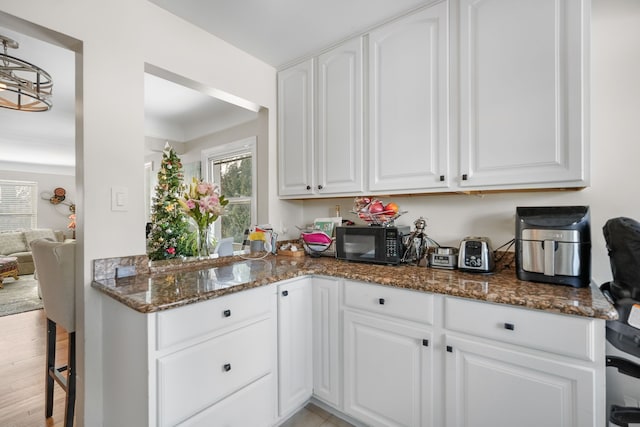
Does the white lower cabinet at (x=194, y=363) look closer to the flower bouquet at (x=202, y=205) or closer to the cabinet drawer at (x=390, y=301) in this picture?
the cabinet drawer at (x=390, y=301)

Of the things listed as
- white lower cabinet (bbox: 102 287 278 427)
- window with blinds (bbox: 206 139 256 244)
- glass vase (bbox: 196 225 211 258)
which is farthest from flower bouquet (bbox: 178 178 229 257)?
window with blinds (bbox: 206 139 256 244)

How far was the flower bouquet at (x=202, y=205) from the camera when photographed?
1.87 meters

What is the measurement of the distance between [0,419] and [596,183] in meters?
3.57

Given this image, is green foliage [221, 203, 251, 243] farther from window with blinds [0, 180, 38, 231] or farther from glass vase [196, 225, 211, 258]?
window with blinds [0, 180, 38, 231]

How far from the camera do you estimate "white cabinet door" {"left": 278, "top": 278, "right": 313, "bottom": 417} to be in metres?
1.55

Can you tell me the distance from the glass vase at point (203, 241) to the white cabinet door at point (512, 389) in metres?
1.57

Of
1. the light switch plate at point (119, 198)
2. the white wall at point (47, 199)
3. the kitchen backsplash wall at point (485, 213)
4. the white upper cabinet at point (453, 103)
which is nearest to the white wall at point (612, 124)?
the kitchen backsplash wall at point (485, 213)

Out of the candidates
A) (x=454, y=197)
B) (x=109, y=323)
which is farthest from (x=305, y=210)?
(x=109, y=323)

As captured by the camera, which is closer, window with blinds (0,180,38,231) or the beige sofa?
the beige sofa

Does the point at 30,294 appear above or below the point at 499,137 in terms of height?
below

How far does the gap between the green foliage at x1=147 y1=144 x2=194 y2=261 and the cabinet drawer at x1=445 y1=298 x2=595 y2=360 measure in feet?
9.03

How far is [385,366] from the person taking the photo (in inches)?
56.8

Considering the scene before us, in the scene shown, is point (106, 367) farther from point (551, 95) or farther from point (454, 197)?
point (551, 95)

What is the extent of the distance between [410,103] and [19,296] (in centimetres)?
573
